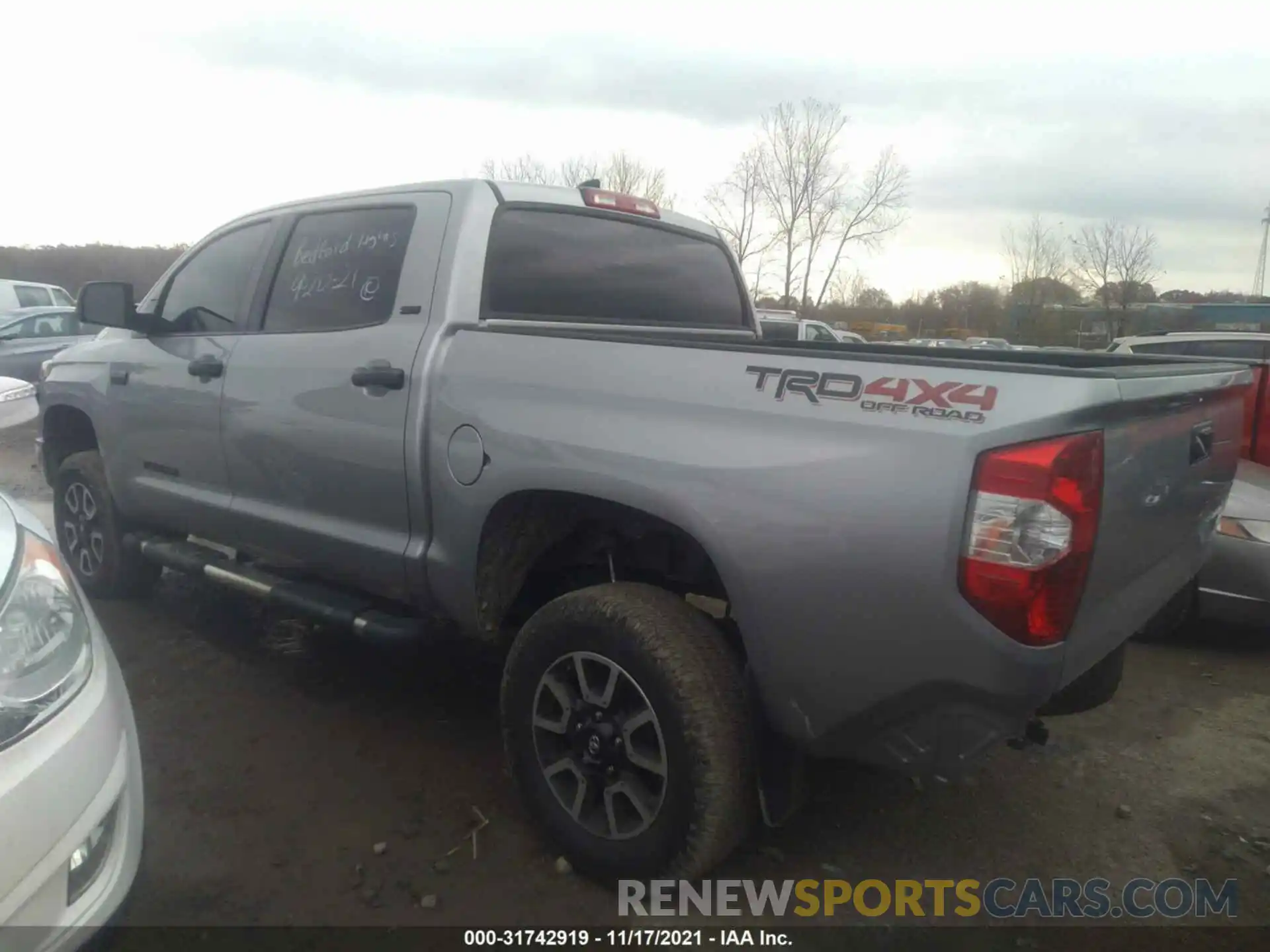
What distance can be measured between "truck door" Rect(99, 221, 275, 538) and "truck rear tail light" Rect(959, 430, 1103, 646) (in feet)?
9.95

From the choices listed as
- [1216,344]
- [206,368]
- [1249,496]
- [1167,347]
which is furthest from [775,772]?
[1167,347]

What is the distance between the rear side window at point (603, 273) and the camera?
11.1ft

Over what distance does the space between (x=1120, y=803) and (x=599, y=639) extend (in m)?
1.97

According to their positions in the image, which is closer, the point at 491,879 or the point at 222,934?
the point at 222,934

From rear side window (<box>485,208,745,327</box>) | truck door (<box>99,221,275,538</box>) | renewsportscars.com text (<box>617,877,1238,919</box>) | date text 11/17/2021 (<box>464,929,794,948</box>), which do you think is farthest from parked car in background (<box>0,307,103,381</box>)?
renewsportscars.com text (<box>617,877,1238,919</box>)

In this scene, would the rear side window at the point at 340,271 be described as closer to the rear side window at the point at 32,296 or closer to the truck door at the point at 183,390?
the truck door at the point at 183,390

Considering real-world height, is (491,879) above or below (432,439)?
below

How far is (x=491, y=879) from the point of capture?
2768 millimetres

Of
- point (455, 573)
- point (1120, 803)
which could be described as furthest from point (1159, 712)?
point (455, 573)

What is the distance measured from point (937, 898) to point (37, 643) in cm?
235

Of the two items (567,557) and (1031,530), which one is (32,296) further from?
(1031,530)

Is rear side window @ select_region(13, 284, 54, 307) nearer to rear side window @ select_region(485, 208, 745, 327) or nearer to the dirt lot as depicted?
the dirt lot

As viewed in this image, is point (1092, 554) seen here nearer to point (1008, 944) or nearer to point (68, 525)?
point (1008, 944)

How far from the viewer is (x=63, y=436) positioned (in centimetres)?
515
